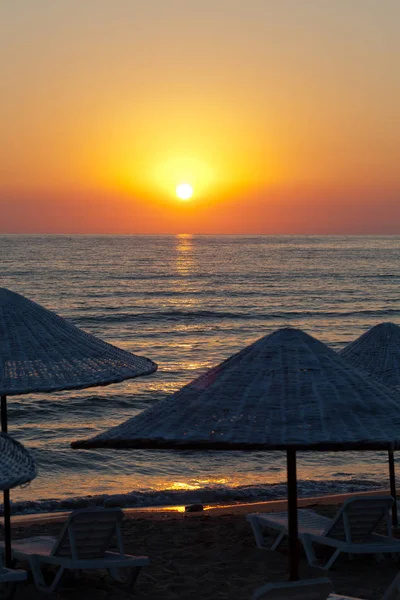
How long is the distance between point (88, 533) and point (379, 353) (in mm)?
3583

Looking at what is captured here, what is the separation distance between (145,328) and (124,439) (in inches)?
1289

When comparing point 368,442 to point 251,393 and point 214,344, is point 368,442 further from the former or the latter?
point 214,344

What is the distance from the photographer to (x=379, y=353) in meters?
8.77

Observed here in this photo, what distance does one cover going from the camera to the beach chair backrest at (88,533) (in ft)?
22.5

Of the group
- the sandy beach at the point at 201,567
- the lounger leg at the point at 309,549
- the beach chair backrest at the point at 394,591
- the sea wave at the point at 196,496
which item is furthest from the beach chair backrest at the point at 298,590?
the sea wave at the point at 196,496

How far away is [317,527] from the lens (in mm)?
8188

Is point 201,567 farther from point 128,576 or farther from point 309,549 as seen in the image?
point 309,549

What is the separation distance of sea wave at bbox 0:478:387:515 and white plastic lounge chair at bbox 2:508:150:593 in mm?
4699

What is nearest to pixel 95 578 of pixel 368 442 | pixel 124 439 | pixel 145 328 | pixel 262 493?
pixel 124 439

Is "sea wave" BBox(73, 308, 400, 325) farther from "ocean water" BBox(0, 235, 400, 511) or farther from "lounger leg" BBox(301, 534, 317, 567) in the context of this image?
"lounger leg" BBox(301, 534, 317, 567)

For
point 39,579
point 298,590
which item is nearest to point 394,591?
point 298,590

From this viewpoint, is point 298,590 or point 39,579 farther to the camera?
point 39,579

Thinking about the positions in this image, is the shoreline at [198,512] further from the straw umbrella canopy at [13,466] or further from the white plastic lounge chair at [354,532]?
the straw umbrella canopy at [13,466]

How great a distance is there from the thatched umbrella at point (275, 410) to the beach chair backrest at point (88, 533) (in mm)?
2147
